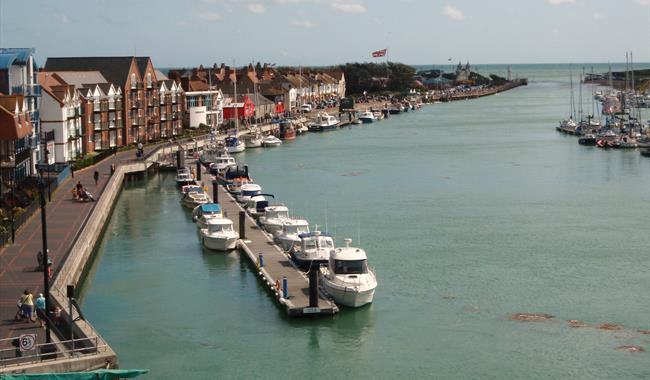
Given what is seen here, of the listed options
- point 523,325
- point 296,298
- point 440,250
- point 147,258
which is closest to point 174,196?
point 147,258

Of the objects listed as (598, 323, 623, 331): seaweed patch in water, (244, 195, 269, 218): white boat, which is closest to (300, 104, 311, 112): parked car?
(244, 195, 269, 218): white boat

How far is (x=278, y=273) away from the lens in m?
38.9

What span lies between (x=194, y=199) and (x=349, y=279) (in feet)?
83.4

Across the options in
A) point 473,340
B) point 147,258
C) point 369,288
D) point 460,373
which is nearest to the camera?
point 460,373

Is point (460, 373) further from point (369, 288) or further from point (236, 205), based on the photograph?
point (236, 205)

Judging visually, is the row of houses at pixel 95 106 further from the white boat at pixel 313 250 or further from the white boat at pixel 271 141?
the white boat at pixel 313 250

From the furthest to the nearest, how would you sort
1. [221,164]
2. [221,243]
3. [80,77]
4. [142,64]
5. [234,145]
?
[234,145] → [142,64] → [80,77] → [221,164] → [221,243]

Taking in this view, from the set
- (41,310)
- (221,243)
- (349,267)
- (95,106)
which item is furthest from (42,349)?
(95,106)

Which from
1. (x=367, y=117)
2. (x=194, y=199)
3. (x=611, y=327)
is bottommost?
(x=611, y=327)

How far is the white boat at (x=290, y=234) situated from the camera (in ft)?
145

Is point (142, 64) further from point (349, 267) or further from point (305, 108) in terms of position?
point (349, 267)

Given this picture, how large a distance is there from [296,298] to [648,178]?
4900 centimetres

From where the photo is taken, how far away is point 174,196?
65.2m

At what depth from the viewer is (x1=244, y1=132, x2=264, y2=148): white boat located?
101588mm
